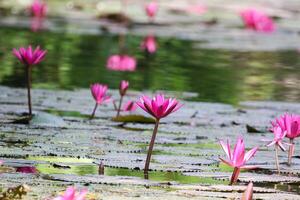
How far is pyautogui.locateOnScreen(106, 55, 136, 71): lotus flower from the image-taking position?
6.57 m

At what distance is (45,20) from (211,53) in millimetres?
2642

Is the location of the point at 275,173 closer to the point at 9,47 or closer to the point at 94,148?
the point at 94,148

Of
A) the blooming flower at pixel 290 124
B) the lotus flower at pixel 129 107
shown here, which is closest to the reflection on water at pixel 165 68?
the lotus flower at pixel 129 107

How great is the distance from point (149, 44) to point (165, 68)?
5.09 ft

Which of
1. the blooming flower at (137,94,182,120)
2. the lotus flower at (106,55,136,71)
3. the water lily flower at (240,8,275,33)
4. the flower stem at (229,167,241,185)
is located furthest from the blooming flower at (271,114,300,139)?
the water lily flower at (240,8,275,33)

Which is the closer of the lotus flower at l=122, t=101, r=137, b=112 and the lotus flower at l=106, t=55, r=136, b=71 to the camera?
the lotus flower at l=122, t=101, r=137, b=112

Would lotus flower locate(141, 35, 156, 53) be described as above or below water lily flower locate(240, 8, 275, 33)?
below

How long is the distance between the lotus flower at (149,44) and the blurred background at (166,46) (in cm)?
1

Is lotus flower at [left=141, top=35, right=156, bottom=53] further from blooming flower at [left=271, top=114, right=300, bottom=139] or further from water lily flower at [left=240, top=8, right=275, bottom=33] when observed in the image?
blooming flower at [left=271, top=114, right=300, bottom=139]

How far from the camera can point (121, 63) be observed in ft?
21.9

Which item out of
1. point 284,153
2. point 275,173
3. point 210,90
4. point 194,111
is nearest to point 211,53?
point 210,90

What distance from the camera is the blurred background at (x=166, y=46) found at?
19.2 feet

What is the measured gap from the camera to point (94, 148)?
3.48 meters

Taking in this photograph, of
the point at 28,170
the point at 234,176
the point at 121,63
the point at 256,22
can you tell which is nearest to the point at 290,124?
the point at 234,176
